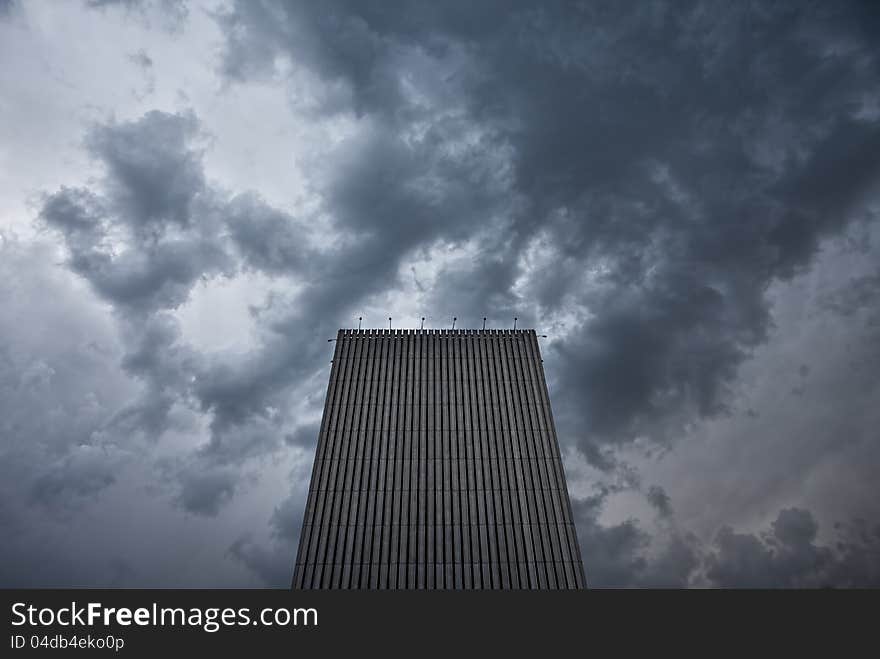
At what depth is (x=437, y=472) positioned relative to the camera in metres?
32.2

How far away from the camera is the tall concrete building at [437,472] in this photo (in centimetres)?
2861

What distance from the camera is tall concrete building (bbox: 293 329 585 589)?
28.6m

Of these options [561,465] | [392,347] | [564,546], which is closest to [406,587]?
[564,546]
